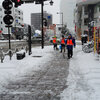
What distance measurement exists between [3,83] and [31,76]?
1575 millimetres

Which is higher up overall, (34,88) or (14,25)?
(14,25)

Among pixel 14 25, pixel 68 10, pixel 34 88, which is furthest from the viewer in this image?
pixel 68 10

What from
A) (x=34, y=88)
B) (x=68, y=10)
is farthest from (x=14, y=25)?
(x=68, y=10)

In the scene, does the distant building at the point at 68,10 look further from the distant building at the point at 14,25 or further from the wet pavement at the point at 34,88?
the wet pavement at the point at 34,88

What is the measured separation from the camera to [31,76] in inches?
308

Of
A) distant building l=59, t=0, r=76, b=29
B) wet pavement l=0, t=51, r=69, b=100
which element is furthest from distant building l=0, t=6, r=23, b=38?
distant building l=59, t=0, r=76, b=29

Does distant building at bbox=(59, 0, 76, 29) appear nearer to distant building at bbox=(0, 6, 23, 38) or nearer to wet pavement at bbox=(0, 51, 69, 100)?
distant building at bbox=(0, 6, 23, 38)

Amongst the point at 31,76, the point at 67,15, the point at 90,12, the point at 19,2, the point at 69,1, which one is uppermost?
the point at 69,1

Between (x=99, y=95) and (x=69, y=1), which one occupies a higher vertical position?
(x=69, y=1)

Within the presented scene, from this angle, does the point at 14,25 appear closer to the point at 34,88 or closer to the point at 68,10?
the point at 34,88

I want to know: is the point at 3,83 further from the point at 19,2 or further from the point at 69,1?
the point at 69,1

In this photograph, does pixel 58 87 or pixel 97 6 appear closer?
pixel 58 87

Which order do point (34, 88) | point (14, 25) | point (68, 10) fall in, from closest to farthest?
point (34, 88), point (14, 25), point (68, 10)

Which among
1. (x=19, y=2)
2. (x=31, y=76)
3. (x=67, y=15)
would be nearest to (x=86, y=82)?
(x=31, y=76)
